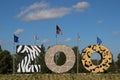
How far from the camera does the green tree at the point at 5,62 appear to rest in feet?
236

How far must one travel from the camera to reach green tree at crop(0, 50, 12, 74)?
7179 centimetres

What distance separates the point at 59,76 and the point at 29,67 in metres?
4.46

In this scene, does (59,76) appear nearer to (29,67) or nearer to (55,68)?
(55,68)

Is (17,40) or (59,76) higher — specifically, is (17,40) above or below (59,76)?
above

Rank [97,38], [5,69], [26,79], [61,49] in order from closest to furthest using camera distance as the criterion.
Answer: [26,79] → [61,49] → [97,38] → [5,69]

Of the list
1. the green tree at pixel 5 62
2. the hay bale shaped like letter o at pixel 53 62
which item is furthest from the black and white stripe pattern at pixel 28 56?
the green tree at pixel 5 62

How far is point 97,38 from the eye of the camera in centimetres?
5309

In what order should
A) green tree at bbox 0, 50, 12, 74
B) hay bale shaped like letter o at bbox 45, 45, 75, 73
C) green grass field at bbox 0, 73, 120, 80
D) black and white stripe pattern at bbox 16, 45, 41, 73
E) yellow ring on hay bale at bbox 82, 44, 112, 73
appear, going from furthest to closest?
green tree at bbox 0, 50, 12, 74 < yellow ring on hay bale at bbox 82, 44, 112, 73 < black and white stripe pattern at bbox 16, 45, 41, 73 < hay bale shaped like letter o at bbox 45, 45, 75, 73 < green grass field at bbox 0, 73, 120, 80

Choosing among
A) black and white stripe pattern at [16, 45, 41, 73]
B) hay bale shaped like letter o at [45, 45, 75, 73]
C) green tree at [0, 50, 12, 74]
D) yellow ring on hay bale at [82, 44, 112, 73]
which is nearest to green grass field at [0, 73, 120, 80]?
hay bale shaped like letter o at [45, 45, 75, 73]

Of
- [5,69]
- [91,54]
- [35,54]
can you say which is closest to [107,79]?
[91,54]

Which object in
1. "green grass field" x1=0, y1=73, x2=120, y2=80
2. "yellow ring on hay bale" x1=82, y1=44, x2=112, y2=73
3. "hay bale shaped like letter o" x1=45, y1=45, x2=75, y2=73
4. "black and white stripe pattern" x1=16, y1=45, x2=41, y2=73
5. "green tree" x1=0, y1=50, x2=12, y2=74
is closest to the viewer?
"green grass field" x1=0, y1=73, x2=120, y2=80

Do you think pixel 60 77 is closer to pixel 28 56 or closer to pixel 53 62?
pixel 53 62

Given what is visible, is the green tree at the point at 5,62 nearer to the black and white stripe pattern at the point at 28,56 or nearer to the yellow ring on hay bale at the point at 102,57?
the black and white stripe pattern at the point at 28,56

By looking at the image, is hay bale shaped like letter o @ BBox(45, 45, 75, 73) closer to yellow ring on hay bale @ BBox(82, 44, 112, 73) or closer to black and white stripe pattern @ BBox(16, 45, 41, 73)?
black and white stripe pattern @ BBox(16, 45, 41, 73)
